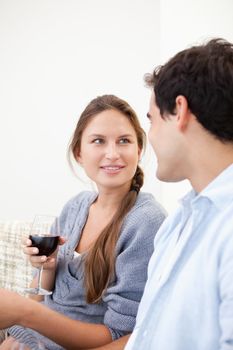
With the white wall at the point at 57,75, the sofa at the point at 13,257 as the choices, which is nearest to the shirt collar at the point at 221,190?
the sofa at the point at 13,257

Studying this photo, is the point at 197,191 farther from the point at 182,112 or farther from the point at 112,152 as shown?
Result: the point at 112,152

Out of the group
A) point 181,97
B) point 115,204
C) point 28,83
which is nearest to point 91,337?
point 115,204

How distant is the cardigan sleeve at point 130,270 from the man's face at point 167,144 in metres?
0.38

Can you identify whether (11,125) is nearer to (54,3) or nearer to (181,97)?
(54,3)

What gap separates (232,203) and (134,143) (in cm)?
71

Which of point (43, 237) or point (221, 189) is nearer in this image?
point (221, 189)

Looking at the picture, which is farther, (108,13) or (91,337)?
(108,13)

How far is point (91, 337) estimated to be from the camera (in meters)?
1.30

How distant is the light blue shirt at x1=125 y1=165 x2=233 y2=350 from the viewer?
803mm

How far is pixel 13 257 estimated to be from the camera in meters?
2.06

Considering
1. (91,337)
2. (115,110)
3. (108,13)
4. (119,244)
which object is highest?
(108,13)

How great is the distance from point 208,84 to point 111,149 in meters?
0.62

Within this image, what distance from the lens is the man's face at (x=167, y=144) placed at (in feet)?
3.14

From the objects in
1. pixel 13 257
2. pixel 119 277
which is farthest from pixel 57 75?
pixel 119 277
